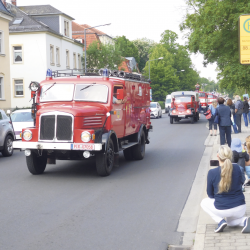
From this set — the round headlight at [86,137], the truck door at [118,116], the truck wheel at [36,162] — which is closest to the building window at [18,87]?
the truck door at [118,116]

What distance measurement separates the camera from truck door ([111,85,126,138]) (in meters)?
11.3

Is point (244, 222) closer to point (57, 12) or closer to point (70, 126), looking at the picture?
point (70, 126)

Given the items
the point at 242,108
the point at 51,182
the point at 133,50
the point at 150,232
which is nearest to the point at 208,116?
the point at 242,108

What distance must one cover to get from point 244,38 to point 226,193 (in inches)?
148

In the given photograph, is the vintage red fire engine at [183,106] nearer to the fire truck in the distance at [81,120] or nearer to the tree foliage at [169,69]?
the fire truck in the distance at [81,120]

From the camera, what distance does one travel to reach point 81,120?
10.2m

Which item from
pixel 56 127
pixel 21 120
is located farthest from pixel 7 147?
pixel 56 127

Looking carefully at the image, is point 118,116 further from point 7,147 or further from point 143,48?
point 143,48

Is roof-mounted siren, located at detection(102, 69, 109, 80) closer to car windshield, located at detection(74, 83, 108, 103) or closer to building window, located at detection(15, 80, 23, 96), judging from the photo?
car windshield, located at detection(74, 83, 108, 103)

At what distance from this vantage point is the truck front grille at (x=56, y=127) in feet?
33.3

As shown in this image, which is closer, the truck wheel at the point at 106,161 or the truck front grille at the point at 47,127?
the truck front grille at the point at 47,127

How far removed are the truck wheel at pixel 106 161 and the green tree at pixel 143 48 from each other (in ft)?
329

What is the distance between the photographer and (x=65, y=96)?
37.3ft

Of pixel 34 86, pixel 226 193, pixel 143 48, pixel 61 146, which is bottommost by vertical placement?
pixel 226 193
